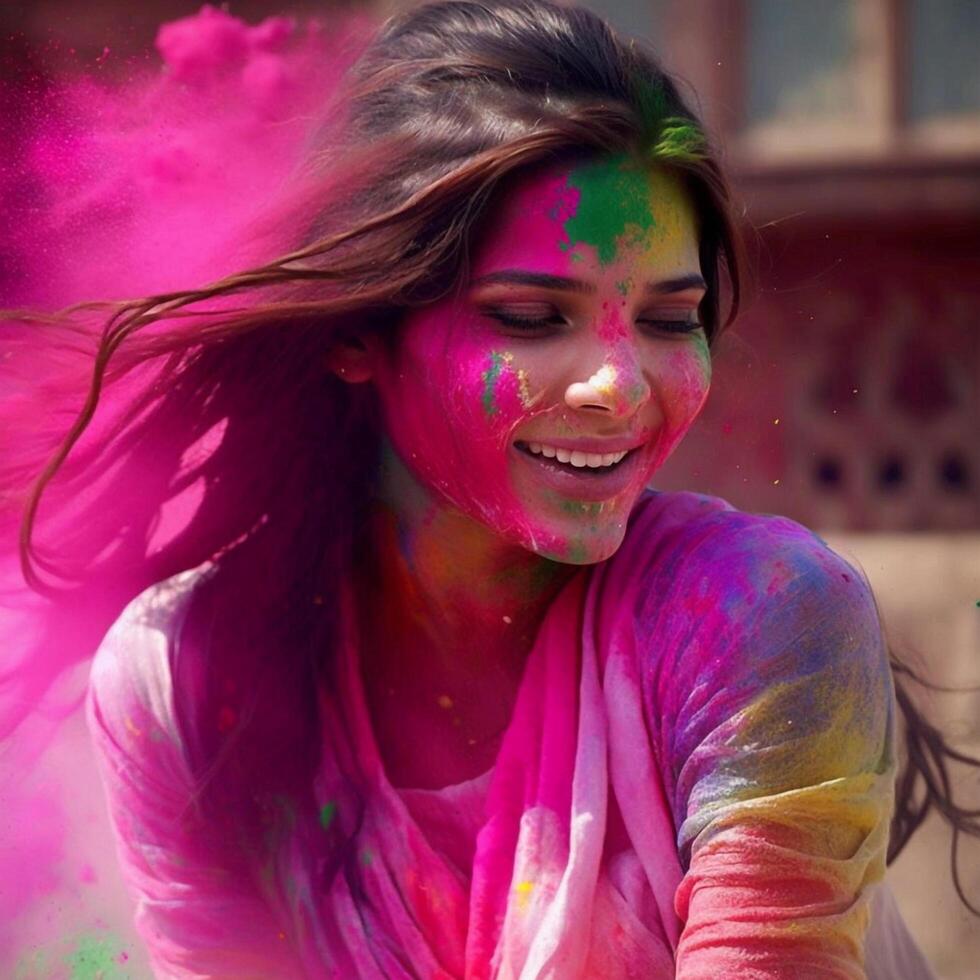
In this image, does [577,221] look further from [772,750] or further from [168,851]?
[168,851]

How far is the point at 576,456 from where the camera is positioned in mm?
1946

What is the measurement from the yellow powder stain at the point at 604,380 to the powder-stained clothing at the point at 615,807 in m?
0.22

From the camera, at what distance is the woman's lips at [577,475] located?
1.95 metres

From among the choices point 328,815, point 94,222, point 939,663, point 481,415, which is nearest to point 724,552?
point 481,415

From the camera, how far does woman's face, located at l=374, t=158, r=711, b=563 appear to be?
6.29 ft

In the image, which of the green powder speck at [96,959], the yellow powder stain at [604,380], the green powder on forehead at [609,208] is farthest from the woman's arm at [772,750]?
the green powder speck at [96,959]

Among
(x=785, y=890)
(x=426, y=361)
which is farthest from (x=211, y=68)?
(x=785, y=890)

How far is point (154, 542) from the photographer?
7.73 ft

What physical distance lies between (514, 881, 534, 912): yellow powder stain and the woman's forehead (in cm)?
63

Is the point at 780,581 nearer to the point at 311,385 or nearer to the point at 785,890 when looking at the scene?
the point at 785,890

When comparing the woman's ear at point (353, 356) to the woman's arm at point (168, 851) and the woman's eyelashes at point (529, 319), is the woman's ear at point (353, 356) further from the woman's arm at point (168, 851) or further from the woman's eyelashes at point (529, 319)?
the woman's arm at point (168, 851)

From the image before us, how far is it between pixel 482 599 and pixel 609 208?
0.47 meters

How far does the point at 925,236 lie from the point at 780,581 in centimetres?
381

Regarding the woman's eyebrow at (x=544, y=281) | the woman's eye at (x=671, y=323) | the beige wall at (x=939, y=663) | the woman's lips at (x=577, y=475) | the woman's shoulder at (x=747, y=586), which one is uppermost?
the woman's eyebrow at (x=544, y=281)
